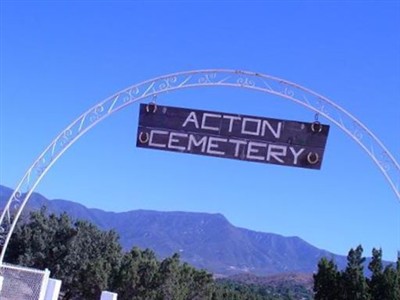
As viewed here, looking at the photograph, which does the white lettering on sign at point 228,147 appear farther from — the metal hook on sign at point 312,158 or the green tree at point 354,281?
the green tree at point 354,281

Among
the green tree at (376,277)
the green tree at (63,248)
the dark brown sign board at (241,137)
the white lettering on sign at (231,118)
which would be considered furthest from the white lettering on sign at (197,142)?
the green tree at (63,248)

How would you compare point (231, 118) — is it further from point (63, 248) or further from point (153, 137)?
point (63, 248)

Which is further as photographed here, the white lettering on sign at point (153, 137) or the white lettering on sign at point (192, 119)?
the white lettering on sign at point (153, 137)

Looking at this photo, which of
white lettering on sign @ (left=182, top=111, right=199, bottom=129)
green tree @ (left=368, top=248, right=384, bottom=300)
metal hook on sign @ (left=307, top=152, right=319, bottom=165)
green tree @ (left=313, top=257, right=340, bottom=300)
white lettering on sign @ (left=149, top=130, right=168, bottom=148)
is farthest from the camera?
green tree @ (left=313, top=257, right=340, bottom=300)

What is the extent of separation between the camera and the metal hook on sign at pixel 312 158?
1259cm

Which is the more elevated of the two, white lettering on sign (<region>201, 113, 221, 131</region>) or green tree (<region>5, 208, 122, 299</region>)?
white lettering on sign (<region>201, 113, 221, 131</region>)

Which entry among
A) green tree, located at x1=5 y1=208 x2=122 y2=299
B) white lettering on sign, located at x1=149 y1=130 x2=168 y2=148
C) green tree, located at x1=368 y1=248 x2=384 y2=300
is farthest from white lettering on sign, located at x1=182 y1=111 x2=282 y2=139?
green tree, located at x1=5 y1=208 x2=122 y2=299

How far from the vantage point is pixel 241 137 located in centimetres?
1285

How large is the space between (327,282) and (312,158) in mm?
16456

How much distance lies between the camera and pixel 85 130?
13.8 m

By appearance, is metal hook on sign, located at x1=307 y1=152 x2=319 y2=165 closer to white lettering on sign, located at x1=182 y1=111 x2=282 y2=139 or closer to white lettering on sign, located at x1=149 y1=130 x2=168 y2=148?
white lettering on sign, located at x1=182 y1=111 x2=282 y2=139

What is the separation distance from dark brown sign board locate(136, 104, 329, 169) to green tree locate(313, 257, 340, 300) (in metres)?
16.2

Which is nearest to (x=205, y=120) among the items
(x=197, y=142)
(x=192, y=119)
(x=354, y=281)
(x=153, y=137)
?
(x=192, y=119)

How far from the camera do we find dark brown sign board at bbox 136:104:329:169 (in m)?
12.7
